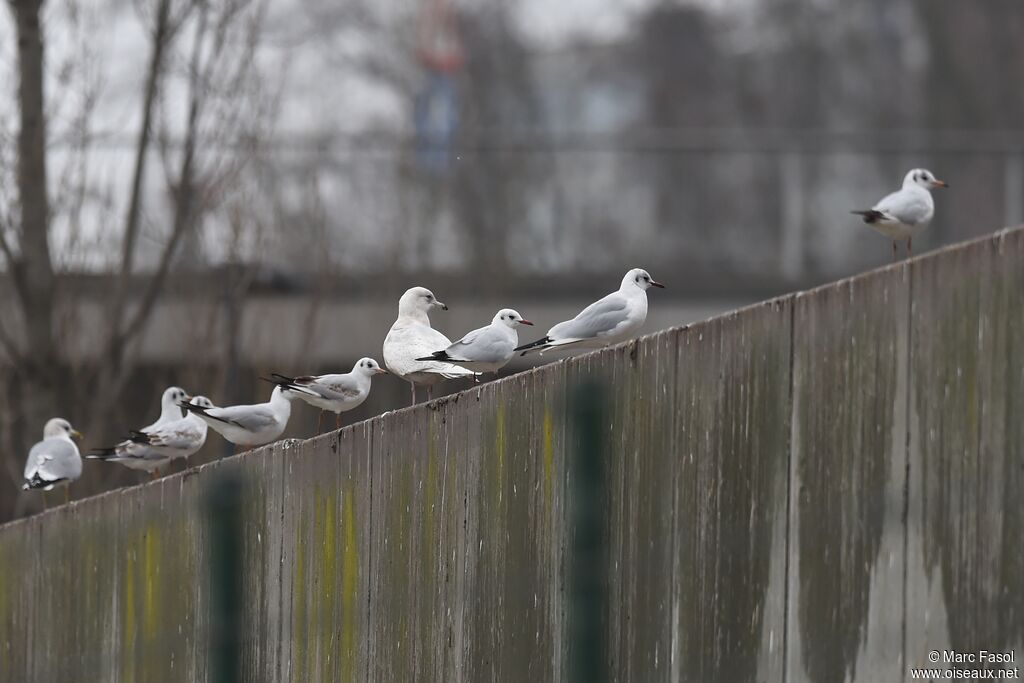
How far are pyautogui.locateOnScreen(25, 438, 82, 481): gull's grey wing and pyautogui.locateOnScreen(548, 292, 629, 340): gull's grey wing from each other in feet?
14.7

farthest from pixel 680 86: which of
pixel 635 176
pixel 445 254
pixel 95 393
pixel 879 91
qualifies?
pixel 95 393

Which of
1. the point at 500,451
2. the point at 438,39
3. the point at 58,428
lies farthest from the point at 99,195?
the point at 438,39

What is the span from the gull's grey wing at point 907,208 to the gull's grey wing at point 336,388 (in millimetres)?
2393

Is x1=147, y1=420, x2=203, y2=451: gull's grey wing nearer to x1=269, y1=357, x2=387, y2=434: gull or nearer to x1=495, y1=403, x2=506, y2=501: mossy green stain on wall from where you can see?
x1=269, y1=357, x2=387, y2=434: gull

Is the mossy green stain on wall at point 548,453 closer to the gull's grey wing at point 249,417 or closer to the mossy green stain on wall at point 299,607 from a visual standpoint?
the mossy green stain on wall at point 299,607

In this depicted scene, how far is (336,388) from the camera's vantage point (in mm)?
8359

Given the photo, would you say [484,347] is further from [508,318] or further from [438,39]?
[438,39]

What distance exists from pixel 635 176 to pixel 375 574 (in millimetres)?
18928

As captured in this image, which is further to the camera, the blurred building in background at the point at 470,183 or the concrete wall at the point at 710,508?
the blurred building in background at the point at 470,183

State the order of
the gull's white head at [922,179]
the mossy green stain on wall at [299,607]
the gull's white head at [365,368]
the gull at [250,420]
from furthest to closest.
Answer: the gull's white head at [922,179] < the gull at [250,420] < the gull's white head at [365,368] < the mossy green stain on wall at [299,607]

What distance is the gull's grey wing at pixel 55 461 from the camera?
10.6m

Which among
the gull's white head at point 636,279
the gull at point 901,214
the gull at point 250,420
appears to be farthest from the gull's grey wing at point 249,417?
the gull at point 901,214

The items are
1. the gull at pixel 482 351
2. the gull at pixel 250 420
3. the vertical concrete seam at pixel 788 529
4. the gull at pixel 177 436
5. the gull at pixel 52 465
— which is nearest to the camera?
the vertical concrete seam at pixel 788 529

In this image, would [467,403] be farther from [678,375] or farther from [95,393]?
[95,393]
